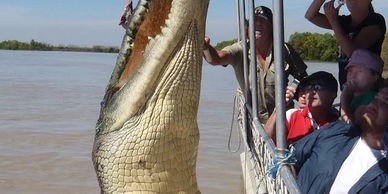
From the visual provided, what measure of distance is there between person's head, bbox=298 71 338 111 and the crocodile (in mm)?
1771

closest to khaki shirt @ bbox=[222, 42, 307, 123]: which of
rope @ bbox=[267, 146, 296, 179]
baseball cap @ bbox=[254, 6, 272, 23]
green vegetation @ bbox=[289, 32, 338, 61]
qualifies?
baseball cap @ bbox=[254, 6, 272, 23]

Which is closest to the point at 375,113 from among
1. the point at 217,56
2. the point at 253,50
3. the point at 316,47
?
the point at 253,50

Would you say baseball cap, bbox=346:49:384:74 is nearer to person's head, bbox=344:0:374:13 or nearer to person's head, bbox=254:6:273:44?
person's head, bbox=344:0:374:13

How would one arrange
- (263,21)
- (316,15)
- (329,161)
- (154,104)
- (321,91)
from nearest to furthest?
(154,104)
(329,161)
(321,91)
(316,15)
(263,21)

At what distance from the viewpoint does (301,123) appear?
13.9 ft

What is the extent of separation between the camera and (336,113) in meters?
4.38

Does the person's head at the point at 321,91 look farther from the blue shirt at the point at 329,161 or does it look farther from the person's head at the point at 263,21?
the person's head at the point at 263,21

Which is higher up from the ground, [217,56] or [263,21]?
[263,21]

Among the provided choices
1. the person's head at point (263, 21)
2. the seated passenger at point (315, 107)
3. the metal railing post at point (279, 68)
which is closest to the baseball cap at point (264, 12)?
the person's head at point (263, 21)

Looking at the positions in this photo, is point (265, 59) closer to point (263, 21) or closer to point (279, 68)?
point (263, 21)

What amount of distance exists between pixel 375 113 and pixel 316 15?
160 centimetres

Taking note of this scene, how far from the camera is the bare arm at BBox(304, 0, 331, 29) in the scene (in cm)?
432

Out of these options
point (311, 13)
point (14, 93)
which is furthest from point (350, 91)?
point (14, 93)

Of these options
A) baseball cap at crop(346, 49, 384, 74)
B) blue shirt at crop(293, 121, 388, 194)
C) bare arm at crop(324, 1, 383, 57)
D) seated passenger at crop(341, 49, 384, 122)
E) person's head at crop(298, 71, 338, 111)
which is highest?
bare arm at crop(324, 1, 383, 57)
